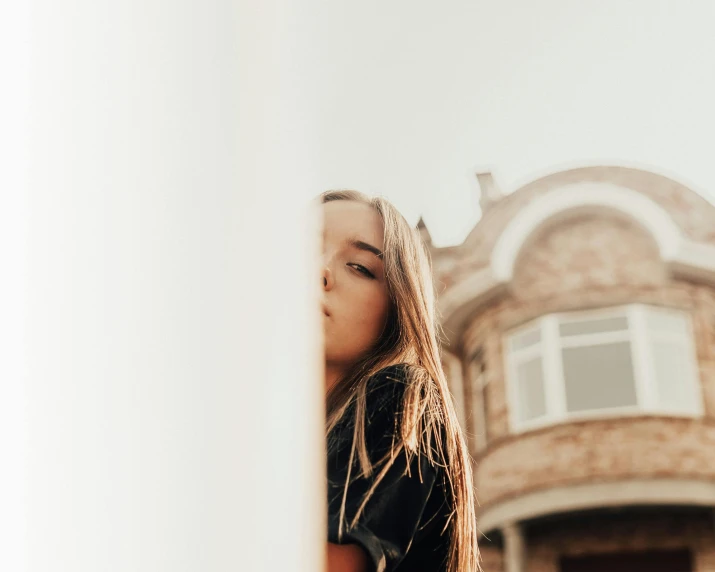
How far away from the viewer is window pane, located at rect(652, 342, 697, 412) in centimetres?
85

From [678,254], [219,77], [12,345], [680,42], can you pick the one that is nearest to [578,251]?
[678,254]

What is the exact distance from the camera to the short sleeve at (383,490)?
716 mm

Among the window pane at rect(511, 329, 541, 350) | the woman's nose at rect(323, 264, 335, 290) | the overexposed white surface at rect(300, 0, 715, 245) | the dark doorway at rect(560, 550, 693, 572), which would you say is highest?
the overexposed white surface at rect(300, 0, 715, 245)

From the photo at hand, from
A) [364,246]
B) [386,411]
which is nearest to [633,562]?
[386,411]

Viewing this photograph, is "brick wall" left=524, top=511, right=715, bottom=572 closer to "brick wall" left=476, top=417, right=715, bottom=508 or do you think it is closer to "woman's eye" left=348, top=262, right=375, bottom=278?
"brick wall" left=476, top=417, right=715, bottom=508

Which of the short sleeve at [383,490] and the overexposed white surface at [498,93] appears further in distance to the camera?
the overexposed white surface at [498,93]

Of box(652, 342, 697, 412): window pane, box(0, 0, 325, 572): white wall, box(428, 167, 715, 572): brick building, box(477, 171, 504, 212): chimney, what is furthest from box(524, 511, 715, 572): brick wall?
box(477, 171, 504, 212): chimney

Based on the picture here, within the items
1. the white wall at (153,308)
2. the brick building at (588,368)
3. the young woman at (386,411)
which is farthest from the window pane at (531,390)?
the white wall at (153,308)

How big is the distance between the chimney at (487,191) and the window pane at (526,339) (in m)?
0.16

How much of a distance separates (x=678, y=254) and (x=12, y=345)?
25.7 inches

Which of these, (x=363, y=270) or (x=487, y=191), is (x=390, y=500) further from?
(x=487, y=191)

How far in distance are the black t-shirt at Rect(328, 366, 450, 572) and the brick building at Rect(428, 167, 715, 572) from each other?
11cm

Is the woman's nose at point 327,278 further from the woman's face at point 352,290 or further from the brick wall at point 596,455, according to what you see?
the brick wall at point 596,455

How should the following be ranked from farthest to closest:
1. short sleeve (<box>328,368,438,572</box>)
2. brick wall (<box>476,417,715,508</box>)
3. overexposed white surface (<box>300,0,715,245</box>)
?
overexposed white surface (<box>300,0,715,245</box>) → brick wall (<box>476,417,715,508</box>) → short sleeve (<box>328,368,438,572</box>)
